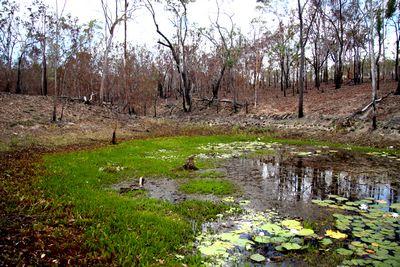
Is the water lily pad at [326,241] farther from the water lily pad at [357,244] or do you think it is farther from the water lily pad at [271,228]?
the water lily pad at [271,228]

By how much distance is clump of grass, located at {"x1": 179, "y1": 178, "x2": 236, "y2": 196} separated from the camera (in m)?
8.91

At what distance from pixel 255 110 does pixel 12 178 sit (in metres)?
29.6

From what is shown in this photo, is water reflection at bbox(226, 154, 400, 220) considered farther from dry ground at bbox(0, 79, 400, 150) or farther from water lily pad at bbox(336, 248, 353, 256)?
dry ground at bbox(0, 79, 400, 150)

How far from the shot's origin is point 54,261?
4586 mm

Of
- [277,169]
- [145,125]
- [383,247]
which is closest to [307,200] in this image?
[383,247]

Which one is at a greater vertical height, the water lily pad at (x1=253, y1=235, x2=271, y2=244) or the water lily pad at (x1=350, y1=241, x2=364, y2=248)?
the water lily pad at (x1=350, y1=241, x2=364, y2=248)

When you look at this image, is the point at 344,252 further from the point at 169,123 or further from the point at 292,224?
the point at 169,123

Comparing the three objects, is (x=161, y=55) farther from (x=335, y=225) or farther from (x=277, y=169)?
(x=335, y=225)

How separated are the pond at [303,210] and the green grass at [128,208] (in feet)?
1.58

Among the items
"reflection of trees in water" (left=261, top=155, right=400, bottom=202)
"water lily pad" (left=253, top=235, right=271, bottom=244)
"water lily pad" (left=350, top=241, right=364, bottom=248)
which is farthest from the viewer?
"reflection of trees in water" (left=261, top=155, right=400, bottom=202)

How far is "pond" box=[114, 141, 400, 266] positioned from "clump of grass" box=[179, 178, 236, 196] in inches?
8.7

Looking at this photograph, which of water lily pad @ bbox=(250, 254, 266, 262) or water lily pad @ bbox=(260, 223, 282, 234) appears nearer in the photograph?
water lily pad @ bbox=(250, 254, 266, 262)

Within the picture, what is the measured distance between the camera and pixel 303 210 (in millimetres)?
7309

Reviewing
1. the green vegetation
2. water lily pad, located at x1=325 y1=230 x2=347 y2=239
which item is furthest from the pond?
the green vegetation
